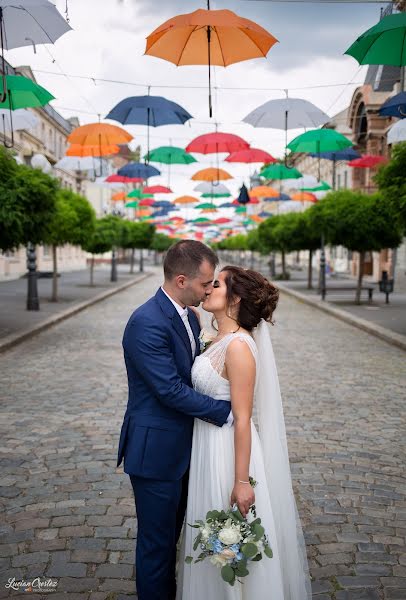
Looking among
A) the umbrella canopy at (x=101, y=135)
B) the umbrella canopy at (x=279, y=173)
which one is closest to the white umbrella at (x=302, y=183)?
the umbrella canopy at (x=279, y=173)

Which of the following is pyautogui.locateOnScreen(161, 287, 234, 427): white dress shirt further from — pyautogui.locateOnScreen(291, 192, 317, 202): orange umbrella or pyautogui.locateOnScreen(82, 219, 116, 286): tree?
pyautogui.locateOnScreen(82, 219, 116, 286): tree

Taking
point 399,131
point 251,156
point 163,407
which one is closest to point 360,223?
point 251,156

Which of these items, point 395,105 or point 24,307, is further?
point 24,307

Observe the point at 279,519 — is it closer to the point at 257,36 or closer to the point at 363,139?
the point at 257,36

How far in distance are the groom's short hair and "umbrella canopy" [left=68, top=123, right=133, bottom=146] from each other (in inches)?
489

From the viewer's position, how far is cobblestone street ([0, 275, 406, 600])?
3758 mm

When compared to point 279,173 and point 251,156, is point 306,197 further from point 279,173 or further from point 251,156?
point 251,156

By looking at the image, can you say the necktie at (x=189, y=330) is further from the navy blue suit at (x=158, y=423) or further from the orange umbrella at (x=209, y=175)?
the orange umbrella at (x=209, y=175)

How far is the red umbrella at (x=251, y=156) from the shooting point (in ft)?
60.0

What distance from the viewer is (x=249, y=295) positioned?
2.91 m

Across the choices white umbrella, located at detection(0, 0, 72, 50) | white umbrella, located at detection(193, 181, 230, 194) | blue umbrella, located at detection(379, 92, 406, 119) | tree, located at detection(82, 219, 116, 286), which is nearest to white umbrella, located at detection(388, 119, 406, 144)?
blue umbrella, located at detection(379, 92, 406, 119)

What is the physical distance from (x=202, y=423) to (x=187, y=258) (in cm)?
75

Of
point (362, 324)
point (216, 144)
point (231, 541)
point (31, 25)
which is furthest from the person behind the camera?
point (216, 144)

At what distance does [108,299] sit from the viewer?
2616cm
